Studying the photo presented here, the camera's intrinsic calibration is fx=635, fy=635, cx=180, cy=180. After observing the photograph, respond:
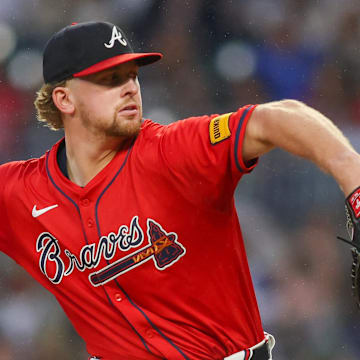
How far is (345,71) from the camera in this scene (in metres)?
4.53

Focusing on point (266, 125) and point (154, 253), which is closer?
point (266, 125)

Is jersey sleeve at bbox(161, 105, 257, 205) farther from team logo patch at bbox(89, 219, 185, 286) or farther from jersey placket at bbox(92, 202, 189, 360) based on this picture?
jersey placket at bbox(92, 202, 189, 360)

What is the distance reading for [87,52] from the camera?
2277 millimetres

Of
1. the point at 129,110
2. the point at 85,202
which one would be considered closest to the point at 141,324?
the point at 85,202

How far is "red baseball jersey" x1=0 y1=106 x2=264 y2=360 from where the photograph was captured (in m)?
2.12

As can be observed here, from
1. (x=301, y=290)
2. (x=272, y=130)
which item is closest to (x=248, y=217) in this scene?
(x=301, y=290)

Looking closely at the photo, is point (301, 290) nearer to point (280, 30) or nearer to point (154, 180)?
point (280, 30)

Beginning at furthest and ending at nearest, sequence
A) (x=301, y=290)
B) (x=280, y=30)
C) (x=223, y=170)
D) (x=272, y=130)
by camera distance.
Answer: (x=280, y=30) < (x=301, y=290) < (x=223, y=170) < (x=272, y=130)

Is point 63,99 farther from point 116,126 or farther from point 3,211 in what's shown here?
point 3,211

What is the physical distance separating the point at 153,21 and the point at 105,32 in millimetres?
2399

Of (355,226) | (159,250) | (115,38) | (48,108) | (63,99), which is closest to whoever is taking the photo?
(355,226)

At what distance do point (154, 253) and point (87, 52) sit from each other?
0.76 m

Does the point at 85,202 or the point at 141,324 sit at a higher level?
the point at 85,202

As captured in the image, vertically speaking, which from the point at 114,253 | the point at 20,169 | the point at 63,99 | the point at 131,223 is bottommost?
the point at 114,253
